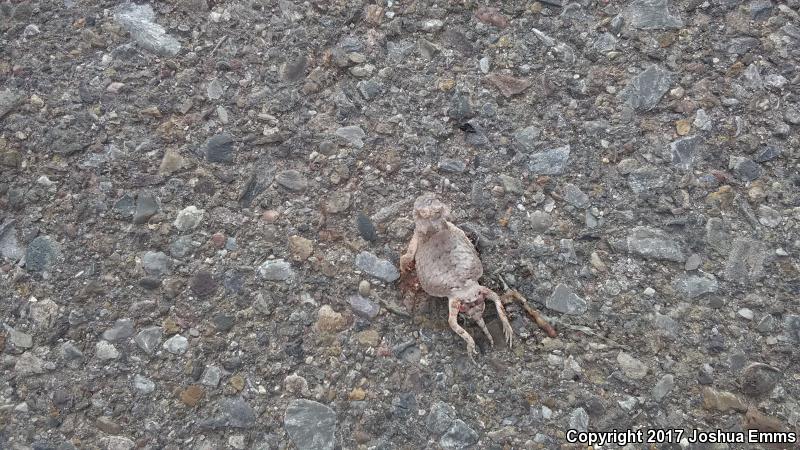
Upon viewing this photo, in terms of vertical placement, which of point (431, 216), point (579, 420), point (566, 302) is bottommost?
point (579, 420)

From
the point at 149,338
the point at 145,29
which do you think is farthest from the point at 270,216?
the point at 145,29

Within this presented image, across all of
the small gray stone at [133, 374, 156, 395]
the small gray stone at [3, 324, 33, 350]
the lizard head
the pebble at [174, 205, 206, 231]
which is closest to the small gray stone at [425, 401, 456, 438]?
the lizard head

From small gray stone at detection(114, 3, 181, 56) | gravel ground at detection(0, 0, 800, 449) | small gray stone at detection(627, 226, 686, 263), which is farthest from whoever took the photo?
small gray stone at detection(114, 3, 181, 56)

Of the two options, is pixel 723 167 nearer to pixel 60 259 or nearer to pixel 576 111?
pixel 576 111

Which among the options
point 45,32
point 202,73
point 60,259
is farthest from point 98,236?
point 45,32

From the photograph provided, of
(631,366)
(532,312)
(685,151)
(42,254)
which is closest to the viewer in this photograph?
(631,366)

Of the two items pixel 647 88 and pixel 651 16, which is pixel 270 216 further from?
pixel 651 16

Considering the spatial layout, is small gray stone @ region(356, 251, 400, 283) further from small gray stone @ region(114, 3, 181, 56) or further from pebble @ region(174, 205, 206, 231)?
small gray stone @ region(114, 3, 181, 56)
